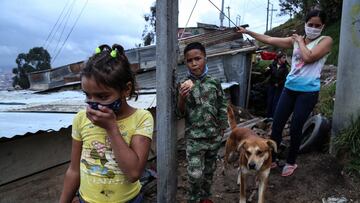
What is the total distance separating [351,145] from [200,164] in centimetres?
222

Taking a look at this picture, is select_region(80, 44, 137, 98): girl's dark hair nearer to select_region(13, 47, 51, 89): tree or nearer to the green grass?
the green grass

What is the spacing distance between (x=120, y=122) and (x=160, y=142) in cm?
111

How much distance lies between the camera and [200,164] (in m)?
3.21

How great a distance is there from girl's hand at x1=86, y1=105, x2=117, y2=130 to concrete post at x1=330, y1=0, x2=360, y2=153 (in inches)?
148

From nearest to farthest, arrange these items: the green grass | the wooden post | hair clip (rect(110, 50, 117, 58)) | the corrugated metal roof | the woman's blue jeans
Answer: hair clip (rect(110, 50, 117, 58))
the wooden post
the corrugated metal roof
the woman's blue jeans
the green grass

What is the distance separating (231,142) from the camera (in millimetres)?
4547

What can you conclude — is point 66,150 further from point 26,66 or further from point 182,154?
point 26,66

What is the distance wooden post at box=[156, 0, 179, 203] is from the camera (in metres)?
2.63

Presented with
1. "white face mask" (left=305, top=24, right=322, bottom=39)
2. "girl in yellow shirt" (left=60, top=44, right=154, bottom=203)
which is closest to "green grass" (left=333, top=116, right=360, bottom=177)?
"white face mask" (left=305, top=24, right=322, bottom=39)

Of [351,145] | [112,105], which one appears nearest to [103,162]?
[112,105]

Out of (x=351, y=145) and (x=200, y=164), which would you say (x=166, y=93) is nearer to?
(x=200, y=164)

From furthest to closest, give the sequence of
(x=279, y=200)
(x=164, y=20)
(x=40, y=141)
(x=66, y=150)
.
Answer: (x=66, y=150) → (x=40, y=141) → (x=279, y=200) → (x=164, y=20)

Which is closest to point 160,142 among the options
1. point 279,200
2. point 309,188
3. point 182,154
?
point 279,200

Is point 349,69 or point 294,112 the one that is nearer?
point 294,112
